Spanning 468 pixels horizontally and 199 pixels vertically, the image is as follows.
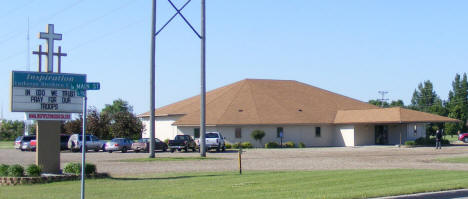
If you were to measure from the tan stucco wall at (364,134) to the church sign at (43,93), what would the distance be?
38.5 metres

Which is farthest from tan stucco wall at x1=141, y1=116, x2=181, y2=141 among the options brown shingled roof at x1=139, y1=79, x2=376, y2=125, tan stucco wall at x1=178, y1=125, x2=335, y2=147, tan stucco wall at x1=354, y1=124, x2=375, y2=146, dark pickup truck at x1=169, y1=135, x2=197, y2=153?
tan stucco wall at x1=354, y1=124, x2=375, y2=146

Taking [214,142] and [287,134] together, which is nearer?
[214,142]

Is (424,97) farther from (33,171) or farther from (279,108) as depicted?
(33,171)

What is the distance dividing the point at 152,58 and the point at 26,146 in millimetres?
26249

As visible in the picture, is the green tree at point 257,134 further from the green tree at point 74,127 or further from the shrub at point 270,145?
the green tree at point 74,127

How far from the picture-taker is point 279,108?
5934cm

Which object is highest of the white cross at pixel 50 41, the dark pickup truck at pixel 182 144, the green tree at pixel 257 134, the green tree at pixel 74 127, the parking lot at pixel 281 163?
the white cross at pixel 50 41

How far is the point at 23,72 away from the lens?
20.8 metres

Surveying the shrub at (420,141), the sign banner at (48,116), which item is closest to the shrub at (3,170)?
the sign banner at (48,116)

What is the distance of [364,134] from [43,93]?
40.9m

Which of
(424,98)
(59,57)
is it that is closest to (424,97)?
(424,98)

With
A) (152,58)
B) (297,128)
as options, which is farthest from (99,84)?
(297,128)

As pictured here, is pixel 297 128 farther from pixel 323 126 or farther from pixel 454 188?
pixel 454 188

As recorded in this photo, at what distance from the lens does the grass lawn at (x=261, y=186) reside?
14.6m
